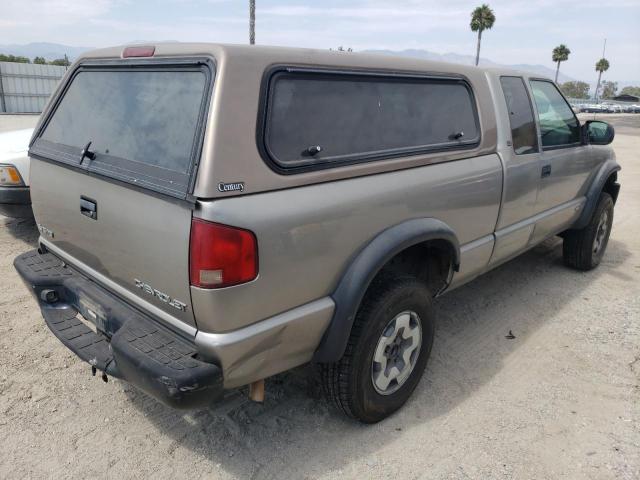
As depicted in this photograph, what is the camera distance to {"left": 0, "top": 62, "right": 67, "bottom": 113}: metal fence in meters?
20.4

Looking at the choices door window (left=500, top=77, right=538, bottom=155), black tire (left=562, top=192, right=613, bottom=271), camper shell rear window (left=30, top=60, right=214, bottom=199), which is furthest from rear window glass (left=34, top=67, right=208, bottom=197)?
black tire (left=562, top=192, right=613, bottom=271)

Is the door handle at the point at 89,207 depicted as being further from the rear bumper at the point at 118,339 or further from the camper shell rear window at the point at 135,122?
the rear bumper at the point at 118,339

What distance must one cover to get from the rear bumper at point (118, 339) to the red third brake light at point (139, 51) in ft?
3.84

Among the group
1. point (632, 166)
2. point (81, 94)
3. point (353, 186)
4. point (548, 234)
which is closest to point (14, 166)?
point (81, 94)

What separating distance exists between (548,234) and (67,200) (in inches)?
145

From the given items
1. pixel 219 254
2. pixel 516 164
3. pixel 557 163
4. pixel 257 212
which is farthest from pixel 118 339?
pixel 557 163

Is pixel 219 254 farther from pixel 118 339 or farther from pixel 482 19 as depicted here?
pixel 482 19

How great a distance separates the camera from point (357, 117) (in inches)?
98.0

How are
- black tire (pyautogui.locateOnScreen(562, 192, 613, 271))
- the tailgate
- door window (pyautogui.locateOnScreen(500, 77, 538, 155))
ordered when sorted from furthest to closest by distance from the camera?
1. black tire (pyautogui.locateOnScreen(562, 192, 613, 271))
2. door window (pyautogui.locateOnScreen(500, 77, 538, 155))
3. the tailgate

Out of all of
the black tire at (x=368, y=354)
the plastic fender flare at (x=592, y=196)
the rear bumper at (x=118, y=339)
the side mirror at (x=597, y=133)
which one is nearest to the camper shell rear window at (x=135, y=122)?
the rear bumper at (x=118, y=339)

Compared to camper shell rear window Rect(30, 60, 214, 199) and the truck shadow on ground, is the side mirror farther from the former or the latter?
camper shell rear window Rect(30, 60, 214, 199)

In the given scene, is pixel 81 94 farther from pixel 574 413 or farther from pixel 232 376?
pixel 574 413

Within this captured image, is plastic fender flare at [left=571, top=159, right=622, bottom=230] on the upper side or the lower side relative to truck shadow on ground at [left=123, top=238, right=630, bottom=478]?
upper

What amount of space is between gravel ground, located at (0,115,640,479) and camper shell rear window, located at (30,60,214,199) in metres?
1.33
